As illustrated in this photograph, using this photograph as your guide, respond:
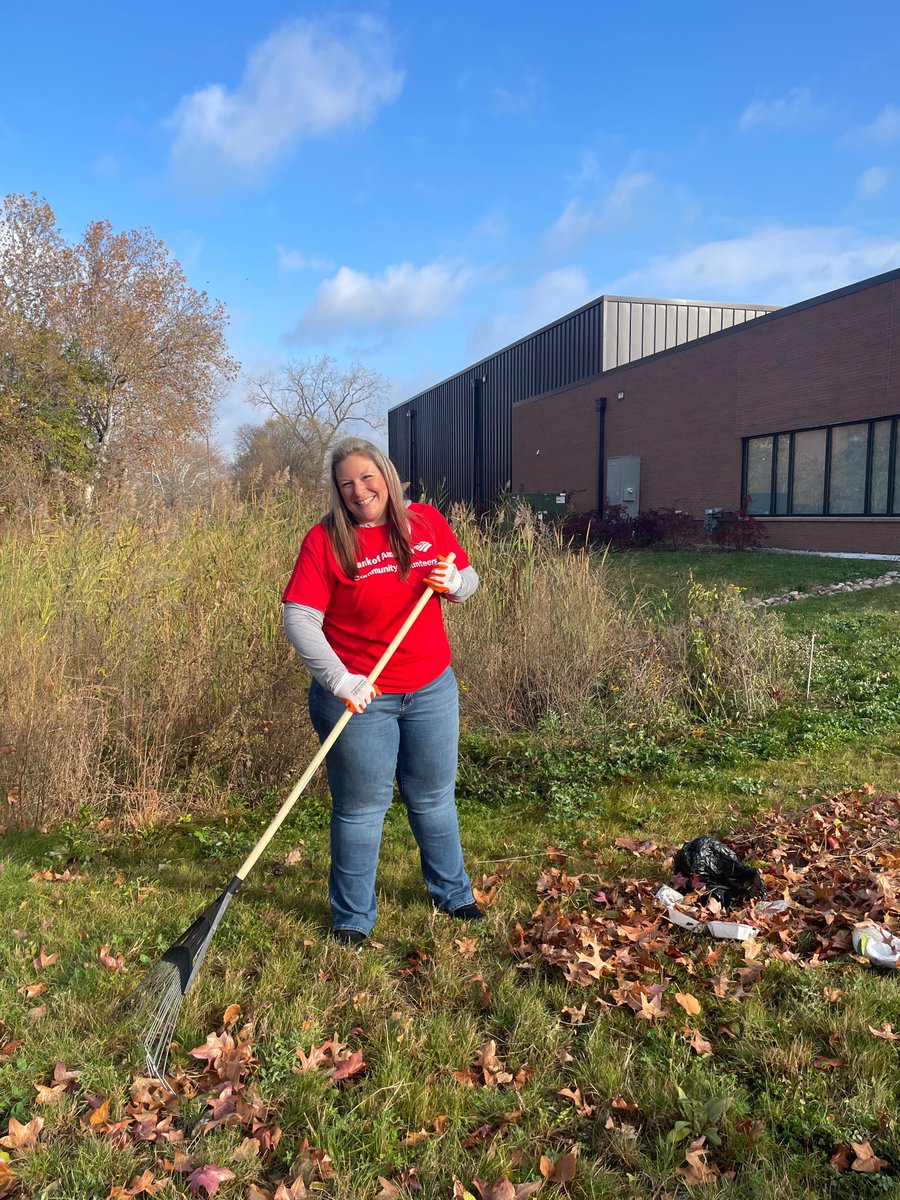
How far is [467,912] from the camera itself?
11.4ft

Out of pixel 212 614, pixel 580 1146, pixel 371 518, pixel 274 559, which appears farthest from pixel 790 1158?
pixel 274 559

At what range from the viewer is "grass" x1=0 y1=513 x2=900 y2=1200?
2176 mm

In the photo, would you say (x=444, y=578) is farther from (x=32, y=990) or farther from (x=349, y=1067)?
(x=32, y=990)

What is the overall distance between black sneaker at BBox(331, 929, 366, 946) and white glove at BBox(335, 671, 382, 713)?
1036 mm

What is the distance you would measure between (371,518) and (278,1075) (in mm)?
1891

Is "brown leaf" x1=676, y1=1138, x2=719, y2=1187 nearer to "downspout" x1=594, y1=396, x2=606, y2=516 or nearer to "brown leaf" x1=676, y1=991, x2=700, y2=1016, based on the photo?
"brown leaf" x1=676, y1=991, x2=700, y2=1016

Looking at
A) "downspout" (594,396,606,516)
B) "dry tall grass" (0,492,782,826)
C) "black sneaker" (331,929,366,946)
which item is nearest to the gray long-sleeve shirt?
"black sneaker" (331,929,366,946)

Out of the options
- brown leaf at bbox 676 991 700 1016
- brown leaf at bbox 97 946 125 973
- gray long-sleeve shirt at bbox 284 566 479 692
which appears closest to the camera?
brown leaf at bbox 676 991 700 1016

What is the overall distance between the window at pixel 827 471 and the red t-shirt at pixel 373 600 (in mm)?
15012

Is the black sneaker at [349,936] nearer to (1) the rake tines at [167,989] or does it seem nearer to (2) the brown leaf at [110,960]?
(1) the rake tines at [167,989]

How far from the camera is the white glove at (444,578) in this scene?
3078mm

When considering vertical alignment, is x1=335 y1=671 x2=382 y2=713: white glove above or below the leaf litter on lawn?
above

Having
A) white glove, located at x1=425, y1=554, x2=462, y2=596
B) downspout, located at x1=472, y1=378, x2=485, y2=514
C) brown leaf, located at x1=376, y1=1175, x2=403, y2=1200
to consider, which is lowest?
brown leaf, located at x1=376, y1=1175, x2=403, y2=1200

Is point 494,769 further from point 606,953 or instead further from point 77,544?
point 77,544
